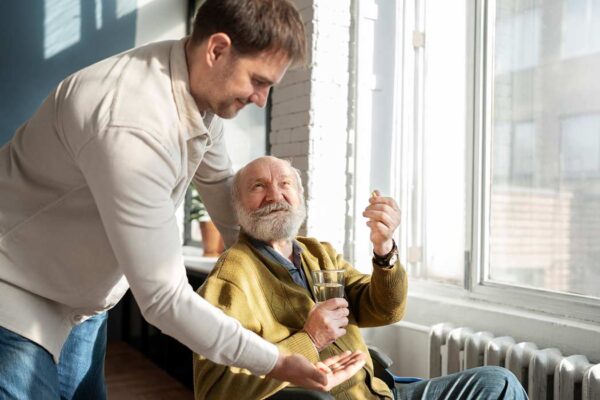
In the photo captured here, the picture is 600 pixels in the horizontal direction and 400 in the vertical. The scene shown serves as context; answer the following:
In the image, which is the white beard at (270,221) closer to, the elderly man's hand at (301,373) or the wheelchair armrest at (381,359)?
the wheelchair armrest at (381,359)

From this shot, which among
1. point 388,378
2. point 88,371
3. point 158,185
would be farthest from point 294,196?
point 158,185

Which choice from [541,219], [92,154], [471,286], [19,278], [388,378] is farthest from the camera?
[471,286]

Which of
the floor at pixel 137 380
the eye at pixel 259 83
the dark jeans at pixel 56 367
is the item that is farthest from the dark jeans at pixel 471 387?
the floor at pixel 137 380

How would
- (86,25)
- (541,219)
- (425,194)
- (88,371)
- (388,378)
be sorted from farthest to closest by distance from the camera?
1. (86,25)
2. (425,194)
3. (541,219)
4. (388,378)
5. (88,371)

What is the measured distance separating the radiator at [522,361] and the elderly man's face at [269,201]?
85 centimetres

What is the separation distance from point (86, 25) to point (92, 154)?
12.1 feet

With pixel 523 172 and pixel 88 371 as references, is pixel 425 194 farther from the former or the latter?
pixel 88 371

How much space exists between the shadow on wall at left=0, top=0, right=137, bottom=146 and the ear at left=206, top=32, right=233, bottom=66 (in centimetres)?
348

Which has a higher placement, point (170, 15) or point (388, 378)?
point (170, 15)

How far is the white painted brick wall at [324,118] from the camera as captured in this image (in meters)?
2.90

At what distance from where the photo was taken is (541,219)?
2348 millimetres

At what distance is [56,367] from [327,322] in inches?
28.7

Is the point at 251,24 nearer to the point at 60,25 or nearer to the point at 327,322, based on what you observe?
the point at 327,322

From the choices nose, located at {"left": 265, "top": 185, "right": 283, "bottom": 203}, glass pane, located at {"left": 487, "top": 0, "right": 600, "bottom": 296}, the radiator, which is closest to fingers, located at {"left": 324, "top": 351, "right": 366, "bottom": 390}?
nose, located at {"left": 265, "top": 185, "right": 283, "bottom": 203}
